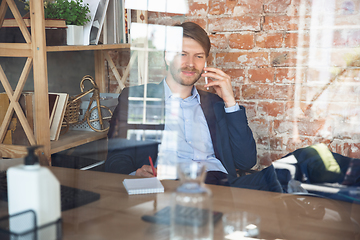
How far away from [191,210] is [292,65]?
678 millimetres

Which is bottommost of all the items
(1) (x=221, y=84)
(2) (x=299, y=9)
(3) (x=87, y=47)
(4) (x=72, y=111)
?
(4) (x=72, y=111)

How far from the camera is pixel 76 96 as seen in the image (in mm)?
1283

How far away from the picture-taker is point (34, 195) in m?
0.60

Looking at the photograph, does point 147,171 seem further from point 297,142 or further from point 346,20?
point 346,20

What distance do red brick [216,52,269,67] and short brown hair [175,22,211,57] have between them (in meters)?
0.05

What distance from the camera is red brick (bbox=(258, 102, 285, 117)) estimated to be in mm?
1108

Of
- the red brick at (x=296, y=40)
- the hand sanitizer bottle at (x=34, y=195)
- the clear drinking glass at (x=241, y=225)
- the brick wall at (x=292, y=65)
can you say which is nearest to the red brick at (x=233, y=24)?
the brick wall at (x=292, y=65)

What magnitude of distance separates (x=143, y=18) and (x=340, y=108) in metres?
0.80

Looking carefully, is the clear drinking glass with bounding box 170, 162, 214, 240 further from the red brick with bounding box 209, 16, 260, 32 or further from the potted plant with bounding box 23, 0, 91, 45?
the potted plant with bounding box 23, 0, 91, 45

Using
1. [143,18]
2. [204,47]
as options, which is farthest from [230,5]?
[143,18]

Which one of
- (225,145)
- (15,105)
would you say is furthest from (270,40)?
(15,105)

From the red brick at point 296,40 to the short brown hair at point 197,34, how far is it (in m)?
0.26

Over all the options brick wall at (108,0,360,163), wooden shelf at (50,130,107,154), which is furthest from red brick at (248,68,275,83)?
wooden shelf at (50,130,107,154)

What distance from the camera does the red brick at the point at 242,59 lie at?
1084 mm
